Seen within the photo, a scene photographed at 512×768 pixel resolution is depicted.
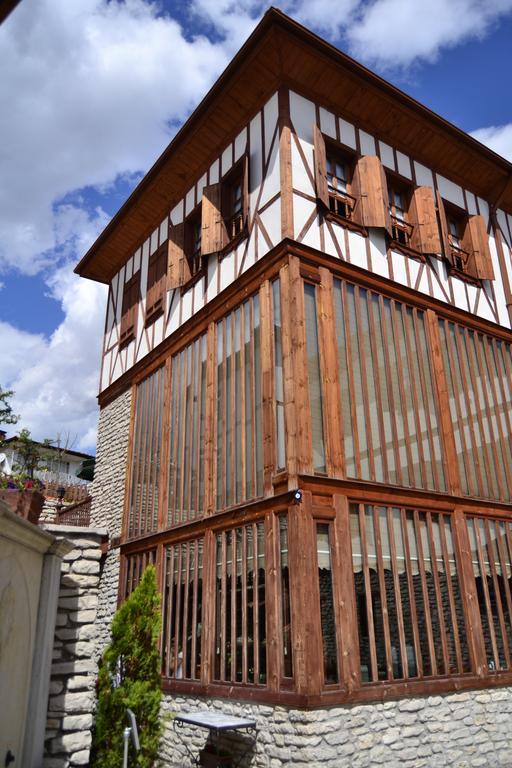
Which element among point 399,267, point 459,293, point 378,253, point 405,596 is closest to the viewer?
point 405,596

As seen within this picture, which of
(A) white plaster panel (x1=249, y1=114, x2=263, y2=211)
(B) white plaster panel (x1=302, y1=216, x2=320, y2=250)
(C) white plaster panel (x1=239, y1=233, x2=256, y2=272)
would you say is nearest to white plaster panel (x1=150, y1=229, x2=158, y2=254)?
(A) white plaster panel (x1=249, y1=114, x2=263, y2=211)

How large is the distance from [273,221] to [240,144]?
2.44 m

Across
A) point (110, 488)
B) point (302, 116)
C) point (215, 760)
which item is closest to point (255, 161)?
point (302, 116)

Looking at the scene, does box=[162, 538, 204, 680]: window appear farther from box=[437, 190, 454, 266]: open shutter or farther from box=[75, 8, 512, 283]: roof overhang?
box=[75, 8, 512, 283]: roof overhang

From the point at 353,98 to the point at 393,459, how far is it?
6513 mm

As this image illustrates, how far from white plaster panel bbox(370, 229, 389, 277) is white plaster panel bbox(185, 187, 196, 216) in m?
4.07

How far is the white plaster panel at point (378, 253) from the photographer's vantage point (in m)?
10.7

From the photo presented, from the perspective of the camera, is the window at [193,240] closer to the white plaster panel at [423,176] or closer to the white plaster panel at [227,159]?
the white plaster panel at [227,159]

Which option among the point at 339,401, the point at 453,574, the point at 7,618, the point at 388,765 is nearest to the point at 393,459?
the point at 339,401

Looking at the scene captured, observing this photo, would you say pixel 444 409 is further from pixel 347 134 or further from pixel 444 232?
pixel 347 134

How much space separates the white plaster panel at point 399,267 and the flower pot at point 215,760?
25.2 ft

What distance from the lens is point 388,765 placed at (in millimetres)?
7527

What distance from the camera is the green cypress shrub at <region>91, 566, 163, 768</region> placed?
6.99 meters

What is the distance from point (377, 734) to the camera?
7602 millimetres
